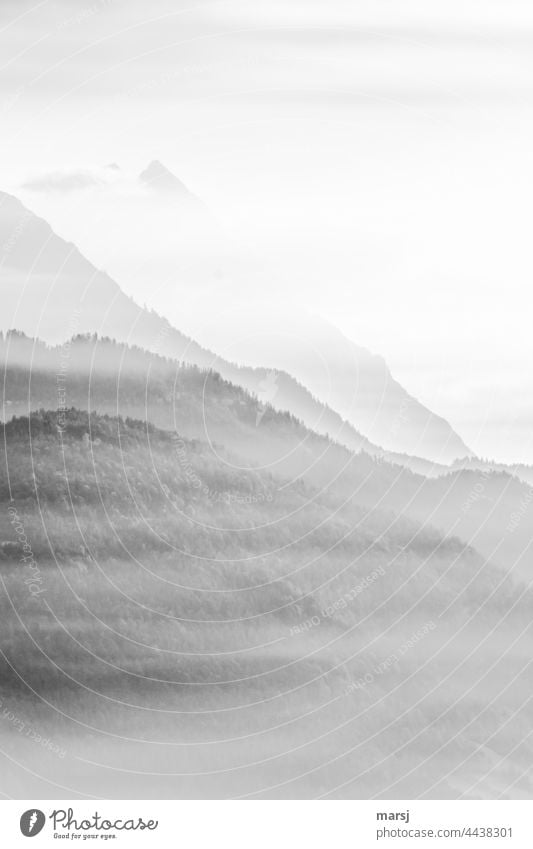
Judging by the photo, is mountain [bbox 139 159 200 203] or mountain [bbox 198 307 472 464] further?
mountain [bbox 198 307 472 464]

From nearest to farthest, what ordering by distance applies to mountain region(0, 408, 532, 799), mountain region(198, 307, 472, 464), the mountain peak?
1. mountain region(0, 408, 532, 799)
2. the mountain peak
3. mountain region(198, 307, 472, 464)

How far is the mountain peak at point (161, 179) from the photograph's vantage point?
12719 mm

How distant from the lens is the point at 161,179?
12.7 metres

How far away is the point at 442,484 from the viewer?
1330 centimetres

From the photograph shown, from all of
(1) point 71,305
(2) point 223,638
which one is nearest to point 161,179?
(1) point 71,305

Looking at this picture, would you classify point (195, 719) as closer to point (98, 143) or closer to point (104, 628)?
point (104, 628)

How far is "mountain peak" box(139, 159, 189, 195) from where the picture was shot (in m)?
12.7

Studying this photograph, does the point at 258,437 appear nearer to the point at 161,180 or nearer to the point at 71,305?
the point at 71,305
